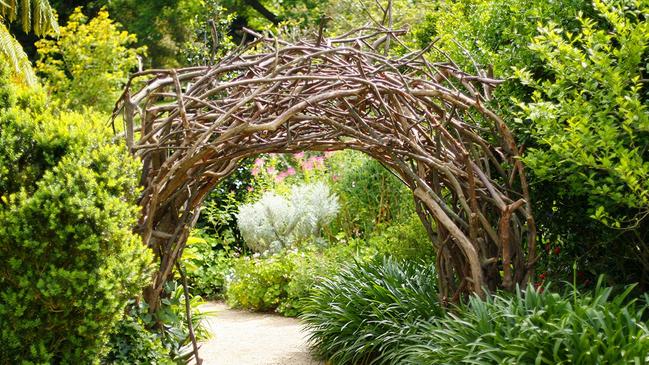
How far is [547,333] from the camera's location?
359 centimetres

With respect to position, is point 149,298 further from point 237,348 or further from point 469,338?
point 237,348

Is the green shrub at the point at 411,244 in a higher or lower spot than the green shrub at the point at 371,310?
higher

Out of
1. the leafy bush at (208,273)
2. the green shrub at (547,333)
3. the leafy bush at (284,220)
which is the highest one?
the leafy bush at (284,220)

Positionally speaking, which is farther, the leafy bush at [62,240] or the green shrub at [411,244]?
the green shrub at [411,244]

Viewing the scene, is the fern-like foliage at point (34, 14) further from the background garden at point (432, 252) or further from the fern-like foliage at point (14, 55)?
the background garden at point (432, 252)

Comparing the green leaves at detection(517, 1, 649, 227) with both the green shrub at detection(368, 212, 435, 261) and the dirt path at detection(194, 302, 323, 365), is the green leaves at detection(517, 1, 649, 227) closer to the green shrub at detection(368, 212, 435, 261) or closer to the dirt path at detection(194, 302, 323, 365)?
the green shrub at detection(368, 212, 435, 261)

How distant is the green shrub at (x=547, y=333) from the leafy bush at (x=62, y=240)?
1.69 meters

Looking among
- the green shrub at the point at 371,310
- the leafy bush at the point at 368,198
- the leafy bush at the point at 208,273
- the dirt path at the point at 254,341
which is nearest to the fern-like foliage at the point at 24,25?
the leafy bush at the point at 208,273

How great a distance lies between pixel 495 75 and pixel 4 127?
2.90 meters

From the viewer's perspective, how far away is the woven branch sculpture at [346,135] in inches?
170

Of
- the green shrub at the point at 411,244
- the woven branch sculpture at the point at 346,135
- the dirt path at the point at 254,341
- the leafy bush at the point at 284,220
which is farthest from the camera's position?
the leafy bush at the point at 284,220

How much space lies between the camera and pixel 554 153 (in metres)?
4.07

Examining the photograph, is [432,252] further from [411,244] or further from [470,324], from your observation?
[470,324]

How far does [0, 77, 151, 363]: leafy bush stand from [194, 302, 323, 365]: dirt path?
266cm
